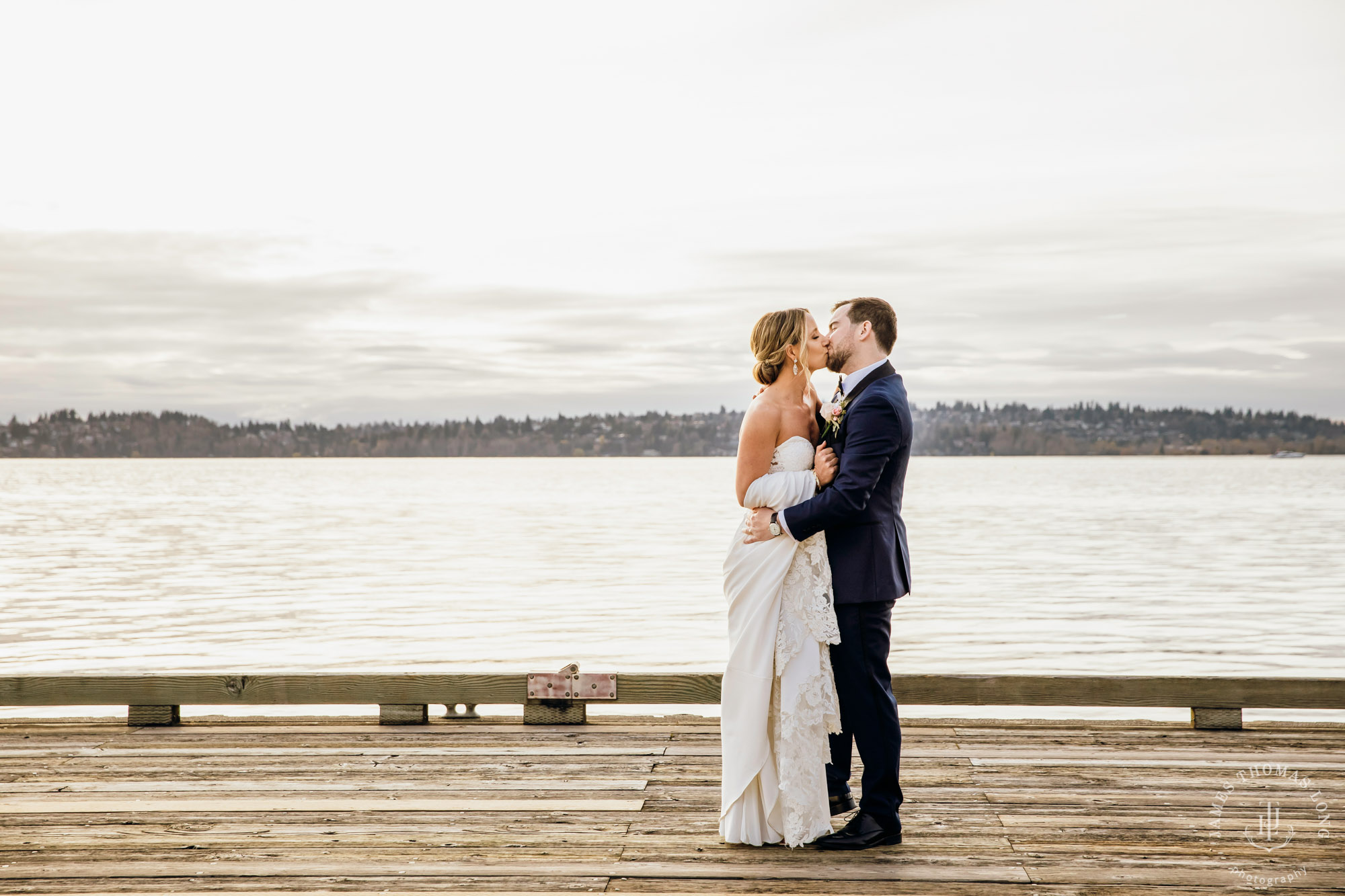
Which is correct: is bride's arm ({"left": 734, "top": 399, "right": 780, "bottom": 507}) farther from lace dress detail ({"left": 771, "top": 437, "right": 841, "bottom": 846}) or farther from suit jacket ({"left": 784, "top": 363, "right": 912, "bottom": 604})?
suit jacket ({"left": 784, "top": 363, "right": 912, "bottom": 604})

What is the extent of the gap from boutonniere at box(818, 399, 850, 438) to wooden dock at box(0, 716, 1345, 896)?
152 centimetres

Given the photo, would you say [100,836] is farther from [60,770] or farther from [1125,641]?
[1125,641]

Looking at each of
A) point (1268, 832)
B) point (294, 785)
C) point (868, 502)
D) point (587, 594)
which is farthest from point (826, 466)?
point (587, 594)

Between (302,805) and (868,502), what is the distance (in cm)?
253

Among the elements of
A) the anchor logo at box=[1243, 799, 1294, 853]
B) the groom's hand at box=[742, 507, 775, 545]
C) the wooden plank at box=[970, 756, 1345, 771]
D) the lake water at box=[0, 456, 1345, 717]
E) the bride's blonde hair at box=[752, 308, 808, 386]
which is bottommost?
the lake water at box=[0, 456, 1345, 717]

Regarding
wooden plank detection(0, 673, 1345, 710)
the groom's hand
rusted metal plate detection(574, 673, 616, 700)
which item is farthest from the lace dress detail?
rusted metal plate detection(574, 673, 616, 700)

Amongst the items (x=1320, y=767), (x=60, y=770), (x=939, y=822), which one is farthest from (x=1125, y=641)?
(x=60, y=770)

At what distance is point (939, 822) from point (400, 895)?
6.49ft

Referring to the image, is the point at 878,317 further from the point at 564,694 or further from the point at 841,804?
the point at 564,694

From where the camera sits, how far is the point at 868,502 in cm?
399

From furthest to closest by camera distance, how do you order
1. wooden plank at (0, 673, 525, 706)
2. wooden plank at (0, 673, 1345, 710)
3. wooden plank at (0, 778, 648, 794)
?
wooden plank at (0, 673, 525, 706) → wooden plank at (0, 673, 1345, 710) → wooden plank at (0, 778, 648, 794)

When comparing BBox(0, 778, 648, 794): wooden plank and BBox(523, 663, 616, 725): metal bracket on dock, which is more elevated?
BBox(523, 663, 616, 725): metal bracket on dock

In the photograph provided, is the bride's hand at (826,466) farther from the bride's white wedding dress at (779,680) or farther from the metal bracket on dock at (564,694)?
the metal bracket on dock at (564,694)

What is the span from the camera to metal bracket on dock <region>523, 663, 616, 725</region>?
5.51 meters
